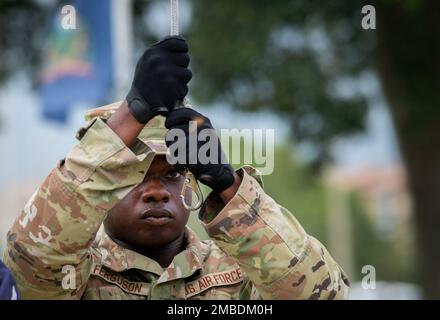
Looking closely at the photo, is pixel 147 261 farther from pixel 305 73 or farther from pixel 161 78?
pixel 305 73

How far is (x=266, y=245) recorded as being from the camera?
3.54 meters

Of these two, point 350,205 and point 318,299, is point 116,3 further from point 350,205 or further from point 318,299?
point 350,205

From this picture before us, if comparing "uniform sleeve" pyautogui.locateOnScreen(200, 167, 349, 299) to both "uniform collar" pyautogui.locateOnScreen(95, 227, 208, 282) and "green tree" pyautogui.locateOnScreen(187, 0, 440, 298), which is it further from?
"green tree" pyautogui.locateOnScreen(187, 0, 440, 298)

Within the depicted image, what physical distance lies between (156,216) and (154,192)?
0.08m

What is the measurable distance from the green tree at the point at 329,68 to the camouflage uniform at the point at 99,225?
8728 millimetres

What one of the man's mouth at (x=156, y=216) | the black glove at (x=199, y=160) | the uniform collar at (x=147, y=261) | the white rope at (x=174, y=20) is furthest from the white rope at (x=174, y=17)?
the uniform collar at (x=147, y=261)

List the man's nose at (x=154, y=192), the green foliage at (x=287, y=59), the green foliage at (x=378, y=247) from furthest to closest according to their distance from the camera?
1. the green foliage at (x=378, y=247)
2. the green foliage at (x=287, y=59)
3. the man's nose at (x=154, y=192)

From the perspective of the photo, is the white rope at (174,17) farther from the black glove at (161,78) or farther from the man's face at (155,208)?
the man's face at (155,208)

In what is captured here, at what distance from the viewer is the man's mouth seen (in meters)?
3.82

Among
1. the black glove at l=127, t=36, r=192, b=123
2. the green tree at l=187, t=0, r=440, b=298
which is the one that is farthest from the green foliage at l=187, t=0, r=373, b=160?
the black glove at l=127, t=36, r=192, b=123

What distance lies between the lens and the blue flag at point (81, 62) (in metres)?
12.2

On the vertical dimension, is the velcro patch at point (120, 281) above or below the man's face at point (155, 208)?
below

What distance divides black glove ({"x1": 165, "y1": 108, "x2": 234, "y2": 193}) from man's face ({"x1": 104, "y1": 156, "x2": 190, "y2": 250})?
12.3 inches
